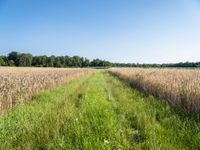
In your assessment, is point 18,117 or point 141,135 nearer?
point 141,135

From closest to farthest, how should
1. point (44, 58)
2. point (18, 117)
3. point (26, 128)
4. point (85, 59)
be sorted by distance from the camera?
point (26, 128), point (18, 117), point (44, 58), point (85, 59)

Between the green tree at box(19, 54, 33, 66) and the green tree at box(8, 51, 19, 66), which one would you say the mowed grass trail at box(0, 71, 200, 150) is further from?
→ the green tree at box(8, 51, 19, 66)

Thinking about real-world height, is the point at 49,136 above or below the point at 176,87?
below

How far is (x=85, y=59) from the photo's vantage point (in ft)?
528

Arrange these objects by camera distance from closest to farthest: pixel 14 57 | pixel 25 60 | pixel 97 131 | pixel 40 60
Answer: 1. pixel 97 131
2. pixel 25 60
3. pixel 14 57
4. pixel 40 60

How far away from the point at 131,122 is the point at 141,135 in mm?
1424

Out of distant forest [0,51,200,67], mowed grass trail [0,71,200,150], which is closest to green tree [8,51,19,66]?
distant forest [0,51,200,67]

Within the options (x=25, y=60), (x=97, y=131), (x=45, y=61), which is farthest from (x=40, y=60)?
(x=97, y=131)

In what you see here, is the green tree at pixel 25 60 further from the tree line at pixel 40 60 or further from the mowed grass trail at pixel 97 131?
the mowed grass trail at pixel 97 131

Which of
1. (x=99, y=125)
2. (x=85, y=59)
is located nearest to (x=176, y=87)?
(x=99, y=125)

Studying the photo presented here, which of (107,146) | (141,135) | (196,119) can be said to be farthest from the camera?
(196,119)

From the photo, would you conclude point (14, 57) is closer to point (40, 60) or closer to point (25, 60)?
point (25, 60)

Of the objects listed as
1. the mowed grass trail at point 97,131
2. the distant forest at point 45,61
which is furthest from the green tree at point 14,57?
the mowed grass trail at point 97,131

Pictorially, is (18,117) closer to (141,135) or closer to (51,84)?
(141,135)
